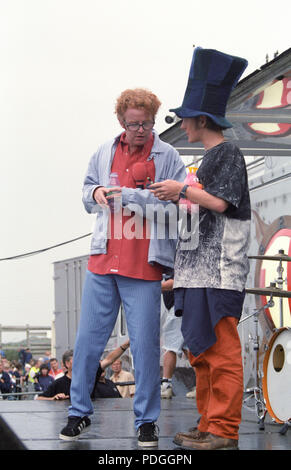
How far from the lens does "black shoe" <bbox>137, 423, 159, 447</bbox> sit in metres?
3.70

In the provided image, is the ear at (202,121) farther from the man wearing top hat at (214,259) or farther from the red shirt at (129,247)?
the red shirt at (129,247)

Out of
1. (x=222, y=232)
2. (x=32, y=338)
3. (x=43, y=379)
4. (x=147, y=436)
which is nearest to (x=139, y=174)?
(x=222, y=232)

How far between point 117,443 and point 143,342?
0.52 m

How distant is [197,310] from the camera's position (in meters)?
3.63

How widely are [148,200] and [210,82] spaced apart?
0.68m

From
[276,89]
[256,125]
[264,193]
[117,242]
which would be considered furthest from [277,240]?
[117,242]

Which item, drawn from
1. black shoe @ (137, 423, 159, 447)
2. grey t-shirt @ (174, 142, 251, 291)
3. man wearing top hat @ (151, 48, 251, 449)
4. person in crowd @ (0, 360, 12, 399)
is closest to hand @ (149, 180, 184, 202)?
man wearing top hat @ (151, 48, 251, 449)

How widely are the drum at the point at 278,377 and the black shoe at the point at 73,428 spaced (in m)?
1.84

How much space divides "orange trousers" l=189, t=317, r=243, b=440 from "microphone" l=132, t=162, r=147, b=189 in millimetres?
861

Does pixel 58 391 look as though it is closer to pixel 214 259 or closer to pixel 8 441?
pixel 214 259

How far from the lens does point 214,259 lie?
3666mm

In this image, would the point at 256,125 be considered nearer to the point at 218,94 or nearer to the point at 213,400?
the point at 218,94

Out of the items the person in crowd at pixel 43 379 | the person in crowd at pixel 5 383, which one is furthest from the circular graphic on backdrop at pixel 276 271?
the person in crowd at pixel 43 379

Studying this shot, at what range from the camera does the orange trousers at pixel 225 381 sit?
11.6 feet
